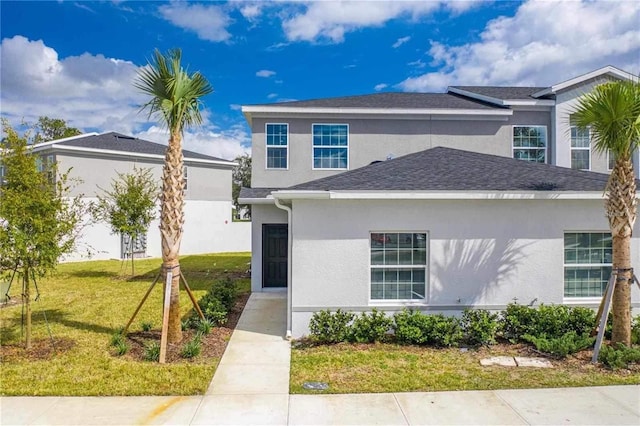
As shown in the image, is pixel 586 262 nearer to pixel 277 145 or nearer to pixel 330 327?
pixel 330 327

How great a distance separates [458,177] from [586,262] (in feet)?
11.2

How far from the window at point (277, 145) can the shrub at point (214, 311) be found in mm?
6207

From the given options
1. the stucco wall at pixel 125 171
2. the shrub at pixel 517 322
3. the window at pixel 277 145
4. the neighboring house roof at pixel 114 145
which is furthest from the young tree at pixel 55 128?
the shrub at pixel 517 322

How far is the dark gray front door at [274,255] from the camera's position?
13383 millimetres

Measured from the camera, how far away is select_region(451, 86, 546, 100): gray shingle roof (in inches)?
621

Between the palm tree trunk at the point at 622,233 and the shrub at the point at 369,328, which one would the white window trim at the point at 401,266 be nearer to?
the shrub at the point at 369,328

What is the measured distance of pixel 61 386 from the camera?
235 inches

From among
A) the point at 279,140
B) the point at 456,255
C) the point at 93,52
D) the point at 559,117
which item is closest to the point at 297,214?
the point at 456,255

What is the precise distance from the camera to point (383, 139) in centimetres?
1489

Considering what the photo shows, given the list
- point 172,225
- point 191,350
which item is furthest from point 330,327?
point 172,225

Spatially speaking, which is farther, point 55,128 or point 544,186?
point 55,128

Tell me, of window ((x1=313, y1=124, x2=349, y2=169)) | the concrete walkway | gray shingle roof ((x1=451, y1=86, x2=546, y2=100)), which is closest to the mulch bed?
the concrete walkway

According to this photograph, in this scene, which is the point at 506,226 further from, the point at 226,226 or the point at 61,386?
the point at 226,226

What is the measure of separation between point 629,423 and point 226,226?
25549 millimetres
